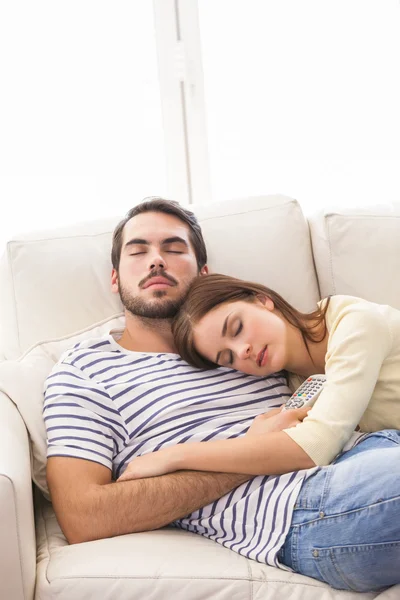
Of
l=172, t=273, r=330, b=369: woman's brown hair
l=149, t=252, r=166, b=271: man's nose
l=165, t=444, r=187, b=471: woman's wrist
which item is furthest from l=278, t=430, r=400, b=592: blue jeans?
l=149, t=252, r=166, b=271: man's nose

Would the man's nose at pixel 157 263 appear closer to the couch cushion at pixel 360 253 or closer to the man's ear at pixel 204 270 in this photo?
the man's ear at pixel 204 270

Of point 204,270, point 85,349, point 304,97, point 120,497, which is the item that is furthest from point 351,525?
point 304,97

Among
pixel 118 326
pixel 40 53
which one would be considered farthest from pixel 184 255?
pixel 40 53

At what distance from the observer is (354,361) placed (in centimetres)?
155

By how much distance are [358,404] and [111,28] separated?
6.91 feet

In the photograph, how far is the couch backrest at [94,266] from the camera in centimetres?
202

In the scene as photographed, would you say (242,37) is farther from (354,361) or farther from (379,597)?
(379,597)

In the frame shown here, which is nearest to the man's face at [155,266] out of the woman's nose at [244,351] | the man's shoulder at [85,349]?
the man's shoulder at [85,349]

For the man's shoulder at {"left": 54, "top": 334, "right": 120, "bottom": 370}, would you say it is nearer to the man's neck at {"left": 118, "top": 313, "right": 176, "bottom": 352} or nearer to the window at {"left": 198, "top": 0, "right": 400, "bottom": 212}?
the man's neck at {"left": 118, "top": 313, "right": 176, "bottom": 352}

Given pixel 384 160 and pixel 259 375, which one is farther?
pixel 384 160

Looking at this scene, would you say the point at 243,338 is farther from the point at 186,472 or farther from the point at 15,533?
the point at 15,533

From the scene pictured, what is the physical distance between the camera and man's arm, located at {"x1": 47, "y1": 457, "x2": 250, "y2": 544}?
1.45m

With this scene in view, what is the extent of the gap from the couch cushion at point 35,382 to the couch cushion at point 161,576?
0.89ft

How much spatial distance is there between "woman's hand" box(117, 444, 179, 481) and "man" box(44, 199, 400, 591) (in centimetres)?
2
